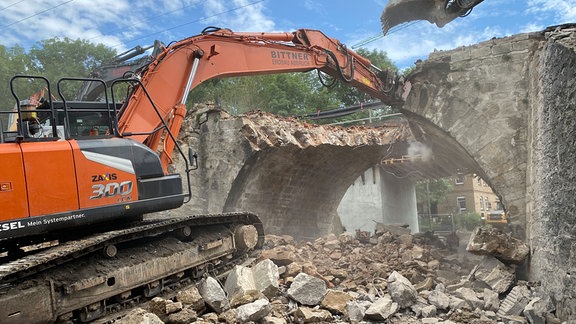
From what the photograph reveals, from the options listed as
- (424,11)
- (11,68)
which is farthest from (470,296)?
(11,68)

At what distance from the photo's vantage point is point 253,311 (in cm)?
436

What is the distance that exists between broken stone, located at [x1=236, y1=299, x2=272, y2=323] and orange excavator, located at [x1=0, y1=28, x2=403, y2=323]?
39.3 inches

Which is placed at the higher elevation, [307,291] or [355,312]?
[307,291]

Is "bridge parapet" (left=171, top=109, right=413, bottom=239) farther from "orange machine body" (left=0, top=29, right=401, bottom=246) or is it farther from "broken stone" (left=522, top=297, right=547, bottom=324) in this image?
"broken stone" (left=522, top=297, right=547, bottom=324)

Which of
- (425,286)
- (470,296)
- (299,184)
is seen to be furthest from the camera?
(299,184)

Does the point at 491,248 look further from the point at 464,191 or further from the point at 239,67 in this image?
the point at 464,191

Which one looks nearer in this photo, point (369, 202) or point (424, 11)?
point (424, 11)

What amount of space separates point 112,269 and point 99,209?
1.89 feet

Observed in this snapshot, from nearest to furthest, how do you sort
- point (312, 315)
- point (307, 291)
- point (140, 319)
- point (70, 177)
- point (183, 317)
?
1. point (140, 319)
2. point (70, 177)
3. point (183, 317)
4. point (312, 315)
5. point (307, 291)

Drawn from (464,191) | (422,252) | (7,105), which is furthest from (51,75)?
(464,191)

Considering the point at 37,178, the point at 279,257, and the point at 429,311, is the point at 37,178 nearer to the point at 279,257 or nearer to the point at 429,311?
the point at 279,257

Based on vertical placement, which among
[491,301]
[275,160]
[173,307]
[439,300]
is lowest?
[491,301]

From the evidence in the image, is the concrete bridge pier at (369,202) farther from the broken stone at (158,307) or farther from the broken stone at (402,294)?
the broken stone at (158,307)

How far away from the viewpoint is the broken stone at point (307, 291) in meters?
5.09
